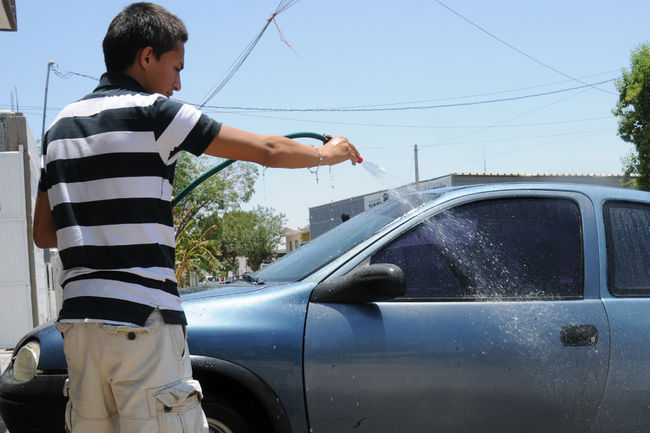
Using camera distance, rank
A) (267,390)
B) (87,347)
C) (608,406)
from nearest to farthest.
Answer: (87,347), (267,390), (608,406)

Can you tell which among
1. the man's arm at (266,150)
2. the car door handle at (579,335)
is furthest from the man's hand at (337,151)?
the car door handle at (579,335)

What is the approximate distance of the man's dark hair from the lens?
2.18 metres

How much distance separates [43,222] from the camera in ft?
7.66

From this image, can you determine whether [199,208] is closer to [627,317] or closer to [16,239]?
[16,239]

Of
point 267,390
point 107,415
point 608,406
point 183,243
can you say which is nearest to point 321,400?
point 267,390

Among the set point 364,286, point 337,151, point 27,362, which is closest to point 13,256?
point 27,362

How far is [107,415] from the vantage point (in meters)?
2.07

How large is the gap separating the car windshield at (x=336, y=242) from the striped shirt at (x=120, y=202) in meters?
1.30

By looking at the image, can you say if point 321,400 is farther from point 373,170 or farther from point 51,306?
point 51,306

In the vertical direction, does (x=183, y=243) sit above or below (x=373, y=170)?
below

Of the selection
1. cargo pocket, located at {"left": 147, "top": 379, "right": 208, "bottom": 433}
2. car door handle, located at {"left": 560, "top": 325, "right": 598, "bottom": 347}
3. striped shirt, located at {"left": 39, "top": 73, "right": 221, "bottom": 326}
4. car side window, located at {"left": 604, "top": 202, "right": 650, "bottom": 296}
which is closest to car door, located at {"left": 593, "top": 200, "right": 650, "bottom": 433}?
car side window, located at {"left": 604, "top": 202, "right": 650, "bottom": 296}

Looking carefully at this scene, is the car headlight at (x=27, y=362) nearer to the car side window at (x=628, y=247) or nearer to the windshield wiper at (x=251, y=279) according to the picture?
the windshield wiper at (x=251, y=279)

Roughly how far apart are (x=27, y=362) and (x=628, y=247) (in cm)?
288

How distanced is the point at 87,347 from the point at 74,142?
0.60 m
